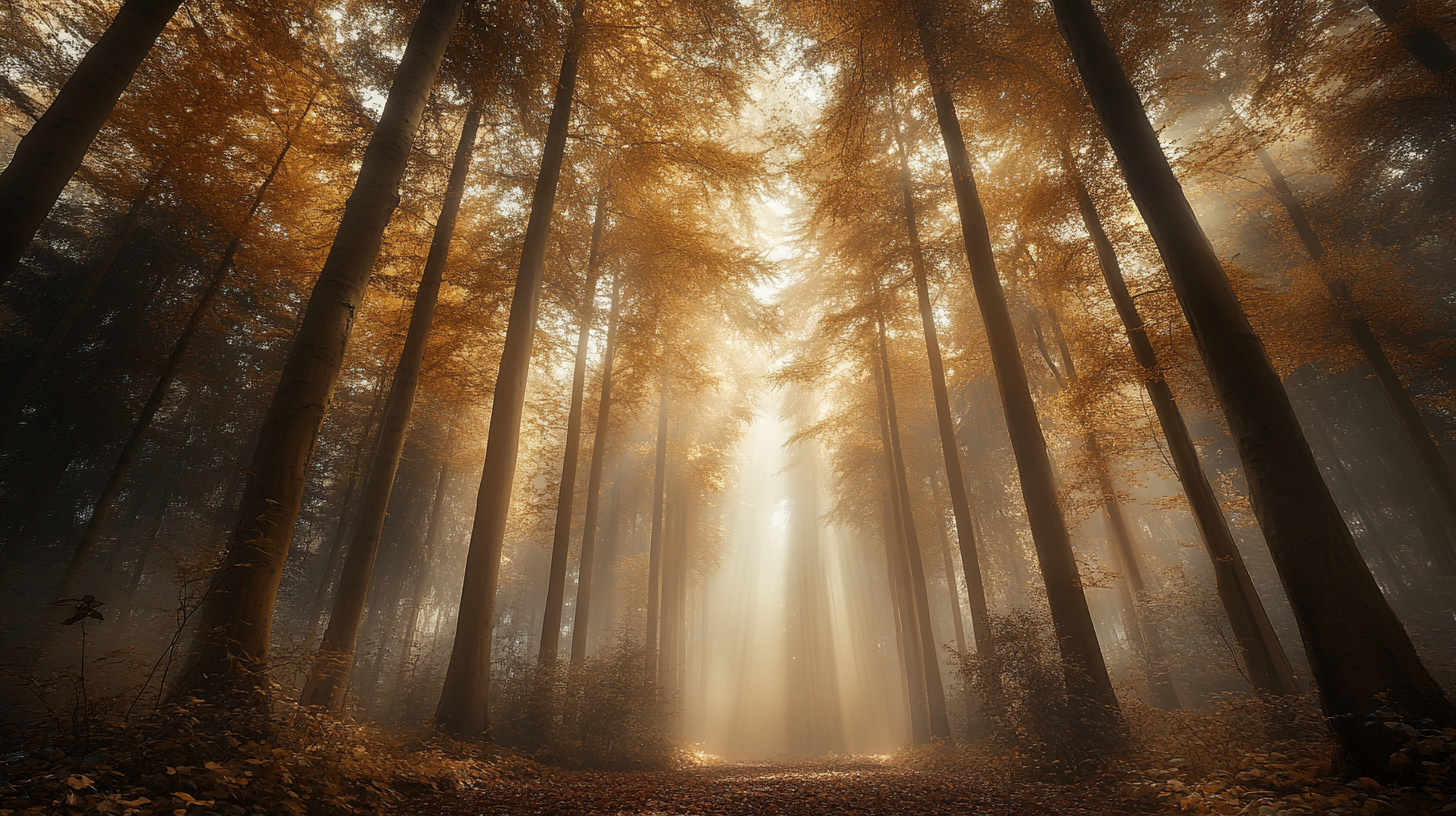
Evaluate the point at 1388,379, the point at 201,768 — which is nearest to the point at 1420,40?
the point at 1388,379

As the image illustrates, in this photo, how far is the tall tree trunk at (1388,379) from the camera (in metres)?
10.7

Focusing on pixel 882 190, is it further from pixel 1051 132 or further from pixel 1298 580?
pixel 1298 580

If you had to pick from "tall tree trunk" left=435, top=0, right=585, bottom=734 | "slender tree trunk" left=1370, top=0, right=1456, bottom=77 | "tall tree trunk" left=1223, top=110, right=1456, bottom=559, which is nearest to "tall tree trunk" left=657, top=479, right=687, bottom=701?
"tall tree trunk" left=435, top=0, right=585, bottom=734

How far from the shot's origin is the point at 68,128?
3326 mm

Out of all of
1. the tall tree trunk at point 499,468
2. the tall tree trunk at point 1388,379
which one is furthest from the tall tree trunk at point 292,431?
the tall tree trunk at point 1388,379

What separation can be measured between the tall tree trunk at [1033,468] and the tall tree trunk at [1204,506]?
2.16 m

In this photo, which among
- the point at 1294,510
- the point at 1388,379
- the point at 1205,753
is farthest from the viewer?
the point at 1388,379

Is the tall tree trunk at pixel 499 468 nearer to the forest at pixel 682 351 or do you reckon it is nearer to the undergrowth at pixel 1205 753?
the forest at pixel 682 351

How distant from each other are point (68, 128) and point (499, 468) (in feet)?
14.6

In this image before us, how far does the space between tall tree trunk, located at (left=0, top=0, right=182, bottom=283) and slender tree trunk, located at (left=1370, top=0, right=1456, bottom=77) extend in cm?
1620

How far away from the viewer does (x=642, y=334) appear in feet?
36.3

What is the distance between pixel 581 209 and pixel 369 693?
17.3m

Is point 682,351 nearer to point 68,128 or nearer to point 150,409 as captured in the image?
point 68,128

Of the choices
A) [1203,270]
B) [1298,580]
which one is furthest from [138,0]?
[1298,580]
